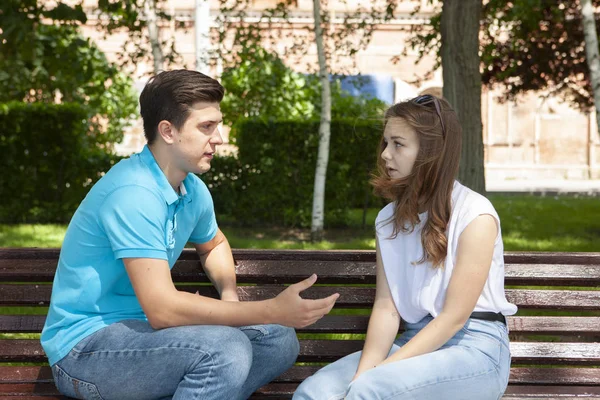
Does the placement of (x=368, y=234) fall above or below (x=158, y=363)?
below

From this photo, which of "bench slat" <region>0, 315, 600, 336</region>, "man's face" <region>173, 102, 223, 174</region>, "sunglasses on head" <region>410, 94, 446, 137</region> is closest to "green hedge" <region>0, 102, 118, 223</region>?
"bench slat" <region>0, 315, 600, 336</region>

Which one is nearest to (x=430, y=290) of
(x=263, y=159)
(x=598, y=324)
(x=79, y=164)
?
(x=598, y=324)

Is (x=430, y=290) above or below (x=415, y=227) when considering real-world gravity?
below

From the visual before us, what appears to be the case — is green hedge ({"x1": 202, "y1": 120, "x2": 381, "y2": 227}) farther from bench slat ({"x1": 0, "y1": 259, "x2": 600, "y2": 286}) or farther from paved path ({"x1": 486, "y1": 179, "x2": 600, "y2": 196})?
paved path ({"x1": 486, "y1": 179, "x2": 600, "y2": 196})

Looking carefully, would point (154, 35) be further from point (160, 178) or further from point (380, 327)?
point (380, 327)

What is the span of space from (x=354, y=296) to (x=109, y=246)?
1029 mm

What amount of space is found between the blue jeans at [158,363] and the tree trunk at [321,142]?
23.7 feet

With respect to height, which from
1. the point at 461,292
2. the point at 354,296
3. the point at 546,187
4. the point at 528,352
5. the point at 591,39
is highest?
the point at 591,39

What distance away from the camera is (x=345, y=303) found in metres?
3.33

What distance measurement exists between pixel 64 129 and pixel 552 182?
662 inches

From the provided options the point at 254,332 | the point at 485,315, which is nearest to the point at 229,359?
the point at 254,332

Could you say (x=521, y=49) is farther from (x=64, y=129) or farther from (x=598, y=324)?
(x=598, y=324)

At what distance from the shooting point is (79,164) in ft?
38.2

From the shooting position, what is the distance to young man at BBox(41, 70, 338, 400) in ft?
8.69
